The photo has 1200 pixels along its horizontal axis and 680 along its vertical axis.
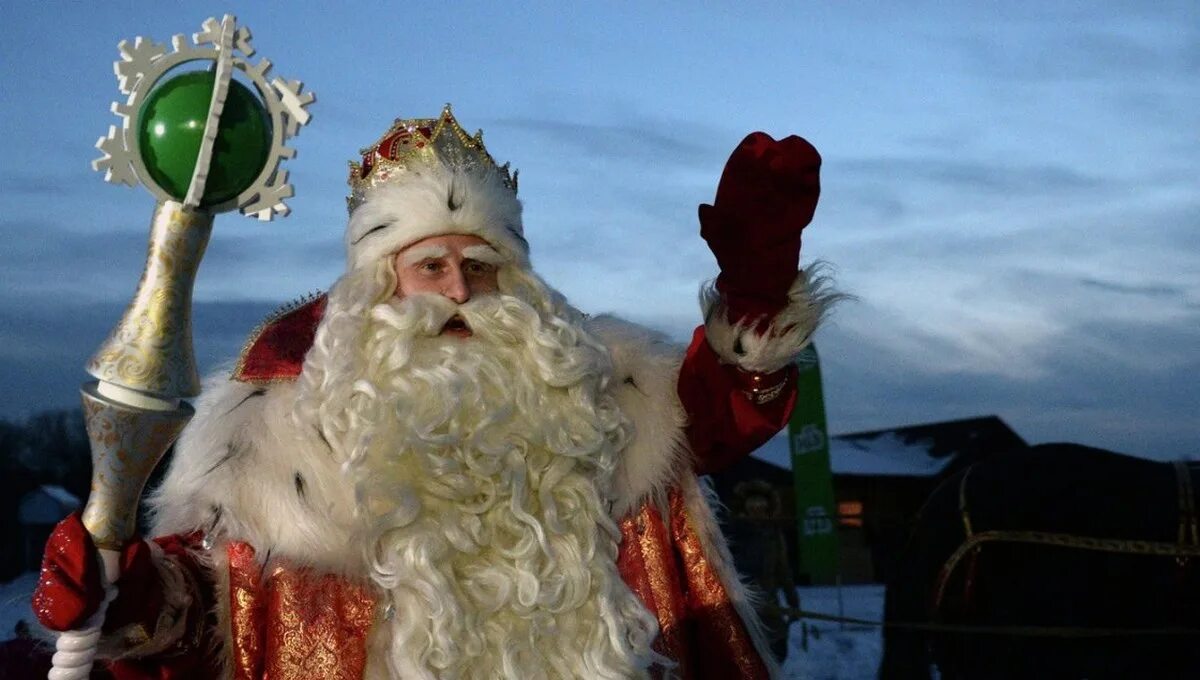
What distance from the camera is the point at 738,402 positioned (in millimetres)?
2934

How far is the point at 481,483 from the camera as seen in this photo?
112 inches

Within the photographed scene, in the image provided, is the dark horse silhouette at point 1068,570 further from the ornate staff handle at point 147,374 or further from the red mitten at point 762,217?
the ornate staff handle at point 147,374

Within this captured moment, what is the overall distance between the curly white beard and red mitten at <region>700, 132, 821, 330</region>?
0.42m

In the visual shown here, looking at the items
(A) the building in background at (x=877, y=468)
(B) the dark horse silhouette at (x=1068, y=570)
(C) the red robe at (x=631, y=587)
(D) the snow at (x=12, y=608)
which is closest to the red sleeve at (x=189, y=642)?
(C) the red robe at (x=631, y=587)

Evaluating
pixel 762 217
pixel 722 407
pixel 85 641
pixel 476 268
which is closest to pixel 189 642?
pixel 85 641

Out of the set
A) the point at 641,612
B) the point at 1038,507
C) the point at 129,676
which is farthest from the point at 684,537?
the point at 1038,507

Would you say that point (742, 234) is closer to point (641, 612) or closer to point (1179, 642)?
point (641, 612)

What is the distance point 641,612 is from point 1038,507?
3975mm

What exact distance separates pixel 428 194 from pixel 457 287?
0.83 ft

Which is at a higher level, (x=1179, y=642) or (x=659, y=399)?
(x=659, y=399)

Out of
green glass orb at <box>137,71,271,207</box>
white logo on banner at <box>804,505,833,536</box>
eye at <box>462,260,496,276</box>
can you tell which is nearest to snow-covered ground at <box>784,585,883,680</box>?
white logo on banner at <box>804,505,833,536</box>

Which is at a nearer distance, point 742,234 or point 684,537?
point 742,234

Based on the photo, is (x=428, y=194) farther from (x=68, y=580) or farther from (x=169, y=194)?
(x=68, y=580)

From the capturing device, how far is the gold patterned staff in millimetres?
2193
